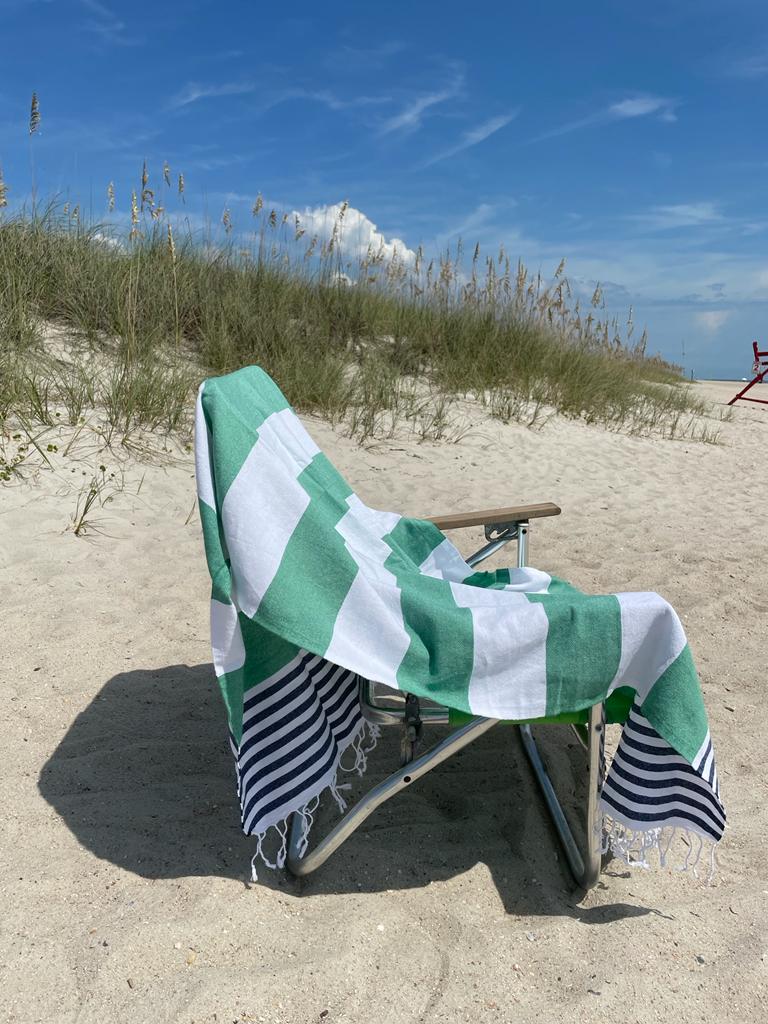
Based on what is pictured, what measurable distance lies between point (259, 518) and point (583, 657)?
0.76 meters

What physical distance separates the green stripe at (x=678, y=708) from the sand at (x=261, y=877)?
43 centimetres

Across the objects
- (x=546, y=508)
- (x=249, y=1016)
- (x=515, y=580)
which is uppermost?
(x=546, y=508)

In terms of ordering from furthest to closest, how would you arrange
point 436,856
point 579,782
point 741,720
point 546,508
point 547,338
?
point 547,338, point 741,720, point 546,508, point 579,782, point 436,856

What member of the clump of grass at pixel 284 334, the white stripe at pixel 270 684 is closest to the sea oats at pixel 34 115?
the clump of grass at pixel 284 334

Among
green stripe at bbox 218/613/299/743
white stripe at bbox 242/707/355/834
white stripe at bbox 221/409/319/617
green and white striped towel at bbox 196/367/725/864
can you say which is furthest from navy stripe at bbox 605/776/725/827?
white stripe at bbox 221/409/319/617

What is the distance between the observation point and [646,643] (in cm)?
177

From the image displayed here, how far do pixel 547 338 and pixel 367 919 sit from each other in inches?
263

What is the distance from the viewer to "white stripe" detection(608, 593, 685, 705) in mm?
1751

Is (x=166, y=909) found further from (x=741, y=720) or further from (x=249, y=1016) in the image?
(x=741, y=720)

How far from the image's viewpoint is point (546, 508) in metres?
2.59

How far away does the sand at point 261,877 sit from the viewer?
161cm

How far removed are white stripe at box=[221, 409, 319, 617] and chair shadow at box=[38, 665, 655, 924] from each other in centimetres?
71

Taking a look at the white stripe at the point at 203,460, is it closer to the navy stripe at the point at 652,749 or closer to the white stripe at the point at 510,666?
the white stripe at the point at 510,666

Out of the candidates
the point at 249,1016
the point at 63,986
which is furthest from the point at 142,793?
the point at 249,1016
